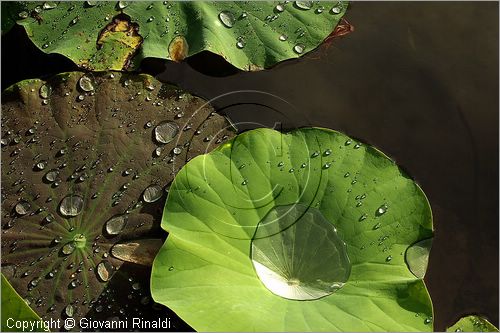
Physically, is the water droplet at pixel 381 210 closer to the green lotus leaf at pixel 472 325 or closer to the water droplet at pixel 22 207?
the green lotus leaf at pixel 472 325

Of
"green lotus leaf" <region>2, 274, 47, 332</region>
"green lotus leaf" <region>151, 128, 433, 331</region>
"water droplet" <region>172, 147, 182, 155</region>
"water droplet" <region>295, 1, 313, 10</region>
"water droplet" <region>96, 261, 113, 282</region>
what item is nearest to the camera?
"green lotus leaf" <region>2, 274, 47, 332</region>

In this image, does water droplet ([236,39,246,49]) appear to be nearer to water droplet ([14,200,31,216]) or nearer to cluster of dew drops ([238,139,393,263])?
cluster of dew drops ([238,139,393,263])

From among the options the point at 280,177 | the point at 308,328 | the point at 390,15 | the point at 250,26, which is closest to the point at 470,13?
the point at 390,15

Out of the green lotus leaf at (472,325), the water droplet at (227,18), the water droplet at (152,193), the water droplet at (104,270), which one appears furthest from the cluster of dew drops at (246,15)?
the green lotus leaf at (472,325)

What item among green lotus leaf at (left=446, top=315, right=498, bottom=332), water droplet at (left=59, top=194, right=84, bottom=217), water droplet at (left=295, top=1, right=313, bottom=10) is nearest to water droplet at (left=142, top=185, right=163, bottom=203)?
water droplet at (left=59, top=194, right=84, bottom=217)

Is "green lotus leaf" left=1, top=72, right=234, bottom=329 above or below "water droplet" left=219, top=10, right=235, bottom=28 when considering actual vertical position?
below

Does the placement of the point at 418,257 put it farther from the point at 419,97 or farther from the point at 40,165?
the point at 40,165

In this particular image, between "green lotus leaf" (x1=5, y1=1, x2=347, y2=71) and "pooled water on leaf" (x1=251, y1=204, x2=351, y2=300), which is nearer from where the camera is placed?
"pooled water on leaf" (x1=251, y1=204, x2=351, y2=300)
